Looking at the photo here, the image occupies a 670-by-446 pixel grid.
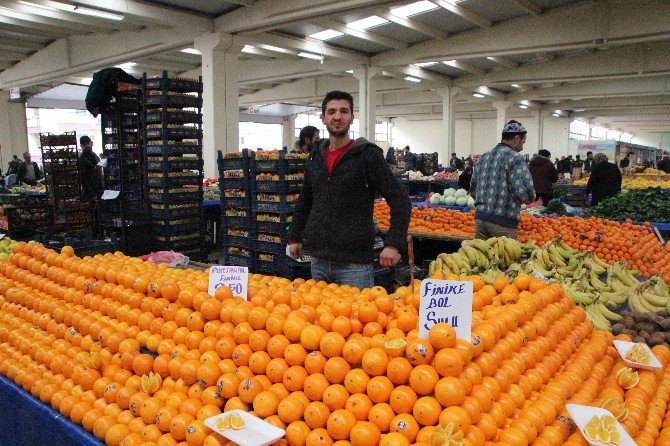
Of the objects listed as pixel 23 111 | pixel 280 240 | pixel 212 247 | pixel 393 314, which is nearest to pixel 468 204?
pixel 280 240

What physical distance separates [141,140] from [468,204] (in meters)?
5.13

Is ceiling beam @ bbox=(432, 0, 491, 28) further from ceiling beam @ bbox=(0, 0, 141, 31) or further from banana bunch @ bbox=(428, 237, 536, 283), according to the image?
banana bunch @ bbox=(428, 237, 536, 283)

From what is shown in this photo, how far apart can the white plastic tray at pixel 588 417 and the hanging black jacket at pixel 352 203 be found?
4.75ft

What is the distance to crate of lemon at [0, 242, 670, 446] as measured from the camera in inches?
63.8

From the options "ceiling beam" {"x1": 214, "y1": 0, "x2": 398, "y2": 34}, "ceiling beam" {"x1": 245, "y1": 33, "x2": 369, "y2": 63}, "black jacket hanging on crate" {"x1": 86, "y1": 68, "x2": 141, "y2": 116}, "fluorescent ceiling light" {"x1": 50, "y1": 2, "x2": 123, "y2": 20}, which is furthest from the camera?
"ceiling beam" {"x1": 245, "y1": 33, "x2": 369, "y2": 63}

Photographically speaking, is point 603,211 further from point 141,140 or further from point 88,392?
point 88,392

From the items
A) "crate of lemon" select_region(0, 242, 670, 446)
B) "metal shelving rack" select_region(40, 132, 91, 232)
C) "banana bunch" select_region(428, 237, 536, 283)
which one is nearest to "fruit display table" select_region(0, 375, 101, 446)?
"crate of lemon" select_region(0, 242, 670, 446)

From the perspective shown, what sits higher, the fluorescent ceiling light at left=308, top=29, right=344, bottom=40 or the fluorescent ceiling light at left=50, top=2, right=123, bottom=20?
the fluorescent ceiling light at left=308, top=29, right=344, bottom=40

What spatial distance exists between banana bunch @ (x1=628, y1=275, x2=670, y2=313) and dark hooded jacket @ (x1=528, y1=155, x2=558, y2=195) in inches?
227

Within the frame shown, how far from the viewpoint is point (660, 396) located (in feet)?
6.89

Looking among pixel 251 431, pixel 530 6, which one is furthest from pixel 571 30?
pixel 251 431

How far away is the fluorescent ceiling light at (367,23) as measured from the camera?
12.7 metres

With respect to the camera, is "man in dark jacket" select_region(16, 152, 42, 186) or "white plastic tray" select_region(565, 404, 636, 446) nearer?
"white plastic tray" select_region(565, 404, 636, 446)

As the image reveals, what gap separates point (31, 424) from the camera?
7.82 ft
